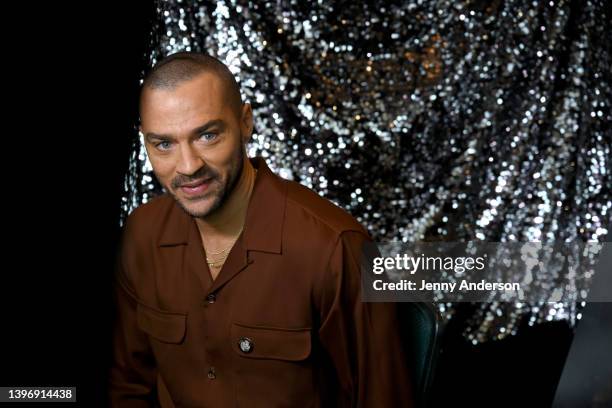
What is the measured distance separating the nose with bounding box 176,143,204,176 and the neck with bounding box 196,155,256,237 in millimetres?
143

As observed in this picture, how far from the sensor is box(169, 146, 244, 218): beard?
138 centimetres

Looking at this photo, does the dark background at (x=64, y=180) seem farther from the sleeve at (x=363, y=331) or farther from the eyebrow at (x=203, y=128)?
the sleeve at (x=363, y=331)

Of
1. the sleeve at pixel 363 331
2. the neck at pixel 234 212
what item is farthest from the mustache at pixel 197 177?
the sleeve at pixel 363 331

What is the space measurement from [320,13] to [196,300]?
1.08 m

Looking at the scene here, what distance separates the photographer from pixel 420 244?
2498mm

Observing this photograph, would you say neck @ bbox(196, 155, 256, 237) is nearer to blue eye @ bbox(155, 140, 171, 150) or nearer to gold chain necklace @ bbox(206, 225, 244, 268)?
gold chain necklace @ bbox(206, 225, 244, 268)

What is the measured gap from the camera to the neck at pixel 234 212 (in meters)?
1.50

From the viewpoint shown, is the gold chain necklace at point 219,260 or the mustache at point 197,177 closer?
the mustache at point 197,177

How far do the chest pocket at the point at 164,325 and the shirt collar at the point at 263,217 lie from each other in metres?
0.12

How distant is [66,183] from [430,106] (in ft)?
4.04

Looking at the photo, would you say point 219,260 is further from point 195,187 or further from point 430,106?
point 430,106

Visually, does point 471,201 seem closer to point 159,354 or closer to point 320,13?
point 320,13

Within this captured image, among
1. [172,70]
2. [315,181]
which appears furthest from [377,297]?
[315,181]

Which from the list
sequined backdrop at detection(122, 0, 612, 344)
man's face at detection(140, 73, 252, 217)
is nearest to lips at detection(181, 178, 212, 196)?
man's face at detection(140, 73, 252, 217)
